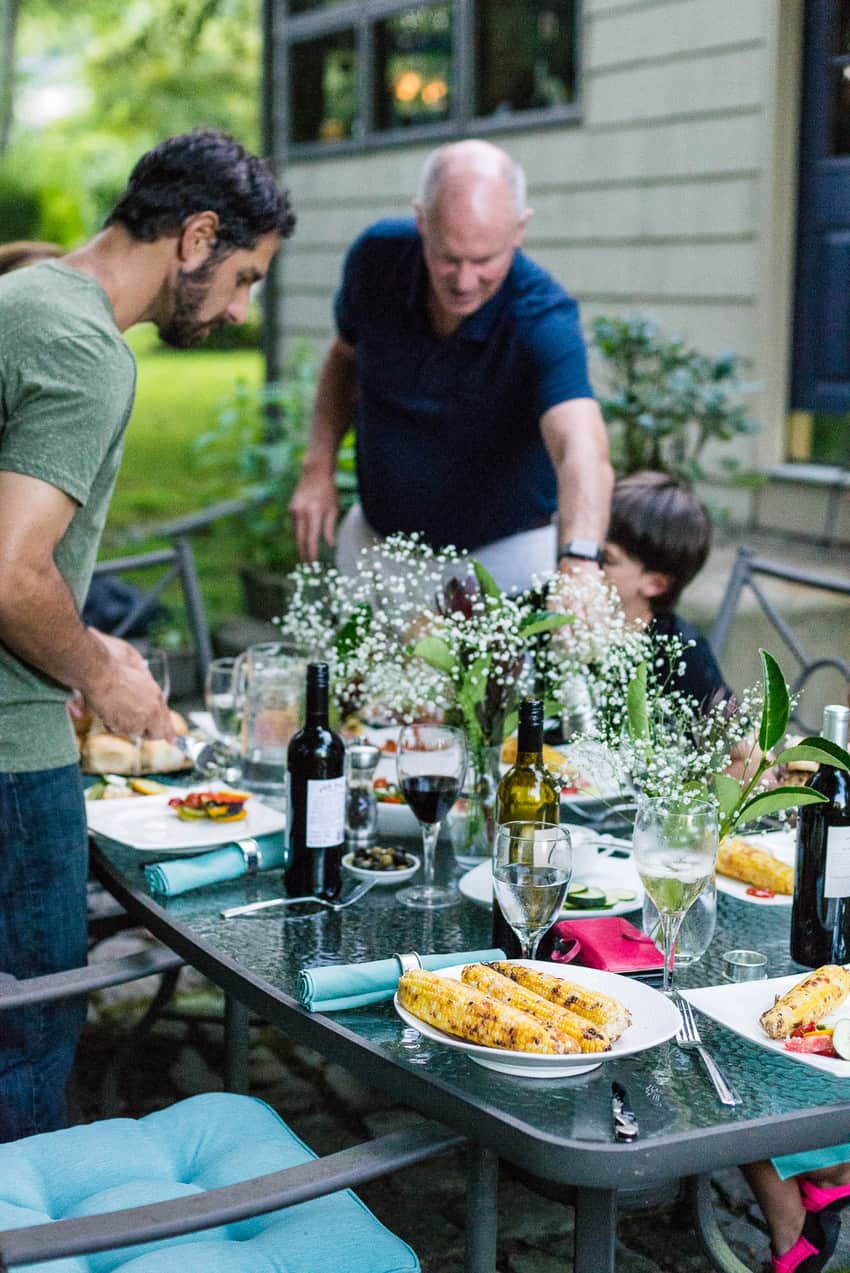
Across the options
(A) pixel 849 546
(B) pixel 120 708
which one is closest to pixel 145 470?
(A) pixel 849 546

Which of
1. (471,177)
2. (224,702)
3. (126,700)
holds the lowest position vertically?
(224,702)

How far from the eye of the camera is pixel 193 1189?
1.93m

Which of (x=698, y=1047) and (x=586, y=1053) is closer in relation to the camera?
(x=586, y=1053)

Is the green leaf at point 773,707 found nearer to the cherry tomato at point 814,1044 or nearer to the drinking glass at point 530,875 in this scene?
the drinking glass at point 530,875

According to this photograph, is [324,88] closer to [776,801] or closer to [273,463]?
[273,463]

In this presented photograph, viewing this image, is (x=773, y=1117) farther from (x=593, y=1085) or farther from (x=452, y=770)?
(x=452, y=770)

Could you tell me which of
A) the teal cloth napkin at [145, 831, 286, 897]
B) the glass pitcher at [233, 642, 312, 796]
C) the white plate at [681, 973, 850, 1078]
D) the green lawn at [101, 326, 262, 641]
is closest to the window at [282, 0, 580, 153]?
the green lawn at [101, 326, 262, 641]

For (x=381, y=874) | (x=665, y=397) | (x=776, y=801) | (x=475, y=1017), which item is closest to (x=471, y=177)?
(x=381, y=874)

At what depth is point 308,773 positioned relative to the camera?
2240 millimetres

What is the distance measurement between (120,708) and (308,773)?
374 mm

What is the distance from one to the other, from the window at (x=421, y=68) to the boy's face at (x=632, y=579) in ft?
13.2

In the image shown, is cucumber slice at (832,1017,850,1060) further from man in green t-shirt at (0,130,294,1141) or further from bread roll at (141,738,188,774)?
bread roll at (141,738,188,774)

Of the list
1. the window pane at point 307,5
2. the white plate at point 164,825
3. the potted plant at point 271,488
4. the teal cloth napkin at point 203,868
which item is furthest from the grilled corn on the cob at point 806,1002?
the window pane at point 307,5

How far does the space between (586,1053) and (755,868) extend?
78 centimetres
